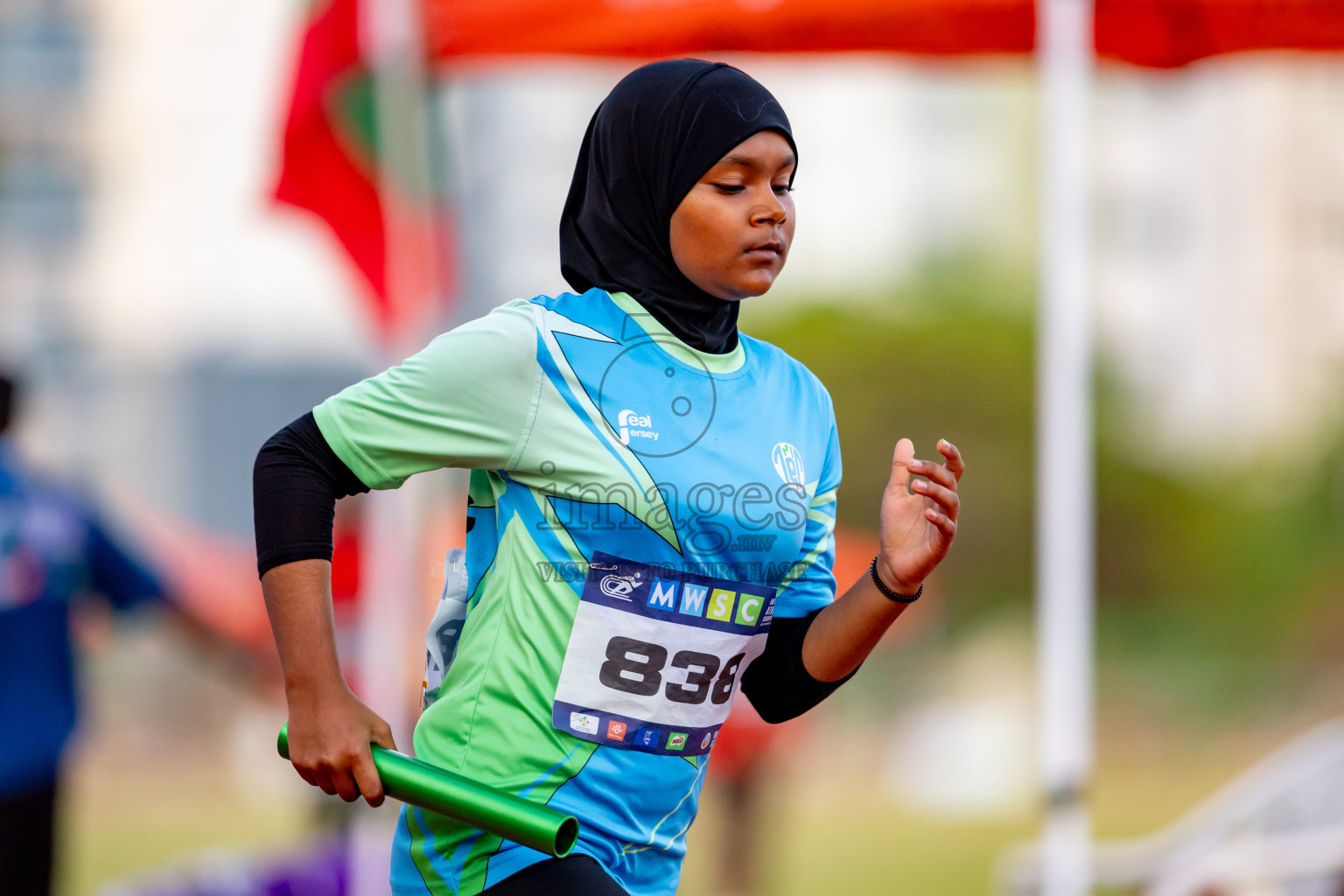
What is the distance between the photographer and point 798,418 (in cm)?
189

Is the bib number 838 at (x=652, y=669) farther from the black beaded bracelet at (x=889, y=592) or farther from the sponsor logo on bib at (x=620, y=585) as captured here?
the black beaded bracelet at (x=889, y=592)

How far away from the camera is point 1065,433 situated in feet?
12.1

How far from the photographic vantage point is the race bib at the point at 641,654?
1.70 meters

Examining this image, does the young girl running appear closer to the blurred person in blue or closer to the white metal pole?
the white metal pole

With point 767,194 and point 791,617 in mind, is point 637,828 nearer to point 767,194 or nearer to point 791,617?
point 791,617

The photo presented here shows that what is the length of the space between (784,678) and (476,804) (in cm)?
53

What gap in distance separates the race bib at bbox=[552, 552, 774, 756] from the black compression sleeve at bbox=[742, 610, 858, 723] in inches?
8.2

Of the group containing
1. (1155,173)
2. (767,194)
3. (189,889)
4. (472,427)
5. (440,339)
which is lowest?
(189,889)

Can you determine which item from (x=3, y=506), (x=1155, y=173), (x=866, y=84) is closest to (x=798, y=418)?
(x=3, y=506)

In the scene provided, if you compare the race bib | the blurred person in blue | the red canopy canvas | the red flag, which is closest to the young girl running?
the race bib

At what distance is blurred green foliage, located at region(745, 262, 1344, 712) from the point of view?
31828mm

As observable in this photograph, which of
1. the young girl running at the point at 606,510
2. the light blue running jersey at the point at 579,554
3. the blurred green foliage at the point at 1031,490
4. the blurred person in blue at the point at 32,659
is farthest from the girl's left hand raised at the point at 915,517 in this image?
the blurred green foliage at the point at 1031,490

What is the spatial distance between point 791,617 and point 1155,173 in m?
36.5

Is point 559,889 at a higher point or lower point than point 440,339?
lower
